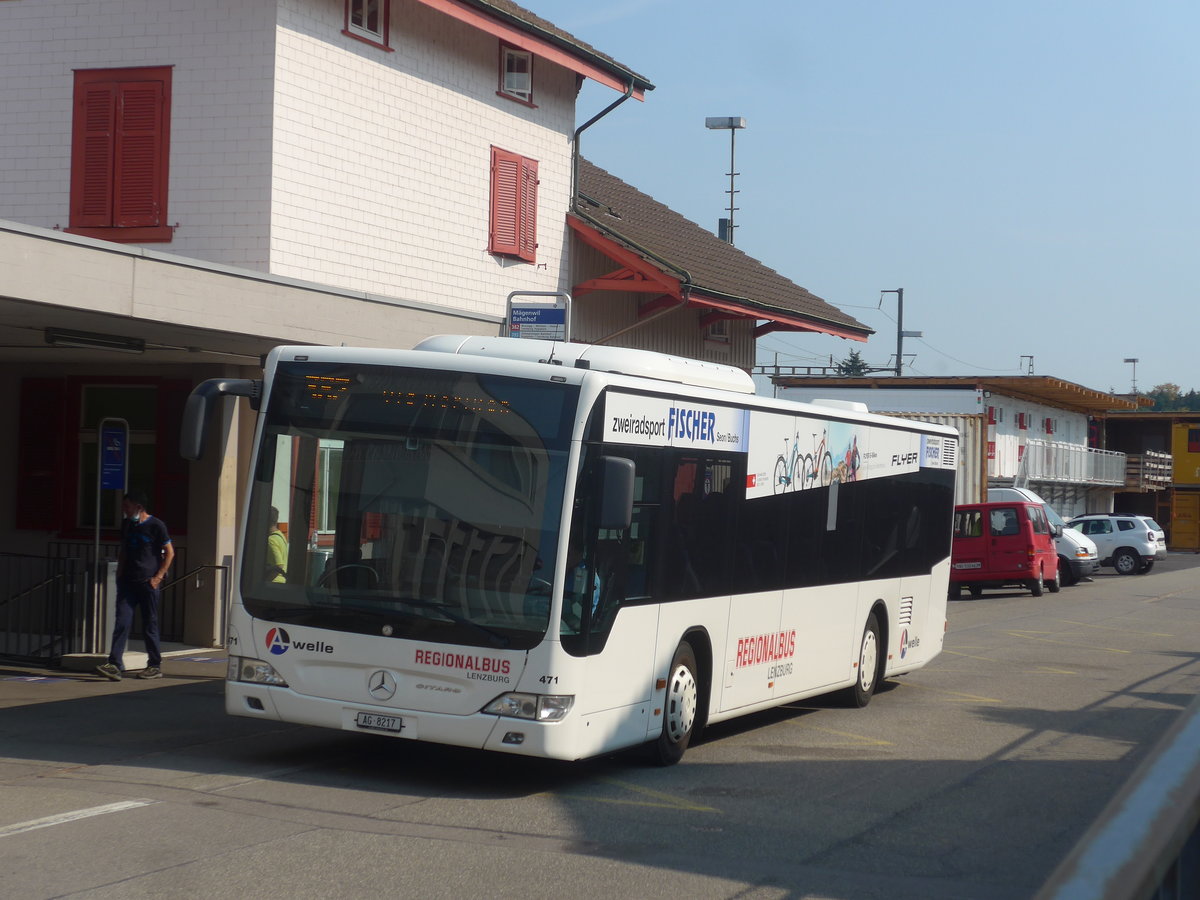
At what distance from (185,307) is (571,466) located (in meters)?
5.85

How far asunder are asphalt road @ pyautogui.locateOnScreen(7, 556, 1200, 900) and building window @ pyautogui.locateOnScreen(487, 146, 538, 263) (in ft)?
28.6

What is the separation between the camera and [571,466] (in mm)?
9070

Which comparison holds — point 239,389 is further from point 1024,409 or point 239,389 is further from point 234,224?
point 1024,409

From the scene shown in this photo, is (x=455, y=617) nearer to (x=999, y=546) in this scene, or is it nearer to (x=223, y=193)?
(x=223, y=193)

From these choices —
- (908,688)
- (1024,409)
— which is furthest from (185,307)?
(1024,409)

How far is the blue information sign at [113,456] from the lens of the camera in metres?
16.2

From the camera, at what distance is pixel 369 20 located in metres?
18.4

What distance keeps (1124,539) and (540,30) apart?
33.3 m

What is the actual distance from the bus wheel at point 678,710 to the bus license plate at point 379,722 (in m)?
1.89

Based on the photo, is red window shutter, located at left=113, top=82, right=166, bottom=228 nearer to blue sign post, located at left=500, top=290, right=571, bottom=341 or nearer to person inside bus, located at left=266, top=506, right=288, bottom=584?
blue sign post, located at left=500, top=290, right=571, bottom=341

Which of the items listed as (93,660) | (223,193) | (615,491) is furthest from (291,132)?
(615,491)

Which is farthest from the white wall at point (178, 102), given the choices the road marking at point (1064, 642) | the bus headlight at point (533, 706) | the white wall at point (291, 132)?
the road marking at point (1064, 642)

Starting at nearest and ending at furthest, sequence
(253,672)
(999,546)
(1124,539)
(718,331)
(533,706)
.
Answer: (533,706)
(253,672)
(718,331)
(999,546)
(1124,539)

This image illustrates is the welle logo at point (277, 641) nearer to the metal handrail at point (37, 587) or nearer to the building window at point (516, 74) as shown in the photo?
the metal handrail at point (37, 587)
